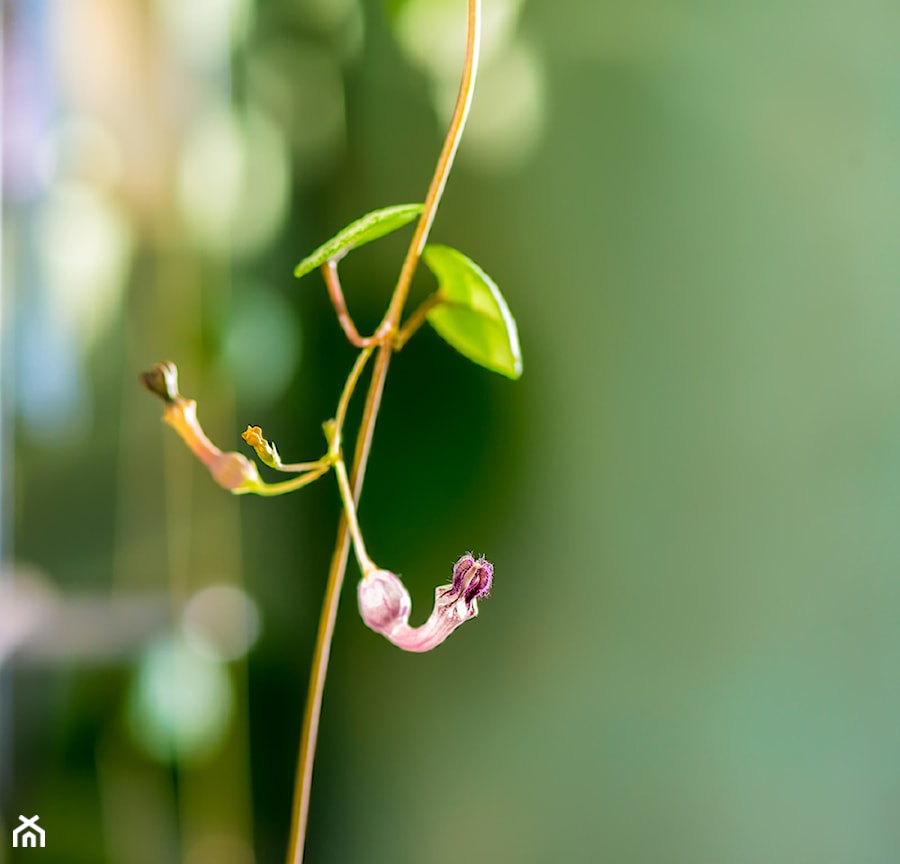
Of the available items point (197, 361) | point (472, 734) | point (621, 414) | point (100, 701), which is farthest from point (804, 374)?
point (100, 701)

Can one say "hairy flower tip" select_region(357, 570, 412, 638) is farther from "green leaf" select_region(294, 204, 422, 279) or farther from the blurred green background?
the blurred green background

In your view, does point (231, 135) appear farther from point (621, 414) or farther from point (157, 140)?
point (621, 414)

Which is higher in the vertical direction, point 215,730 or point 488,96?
point 488,96

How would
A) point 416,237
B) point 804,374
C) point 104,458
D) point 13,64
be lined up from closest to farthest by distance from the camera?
point 416,237 → point 804,374 → point 13,64 → point 104,458

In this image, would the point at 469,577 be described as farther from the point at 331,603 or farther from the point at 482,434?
the point at 482,434

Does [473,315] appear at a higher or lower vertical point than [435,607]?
higher

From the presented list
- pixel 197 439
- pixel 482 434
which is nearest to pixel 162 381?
pixel 197 439
